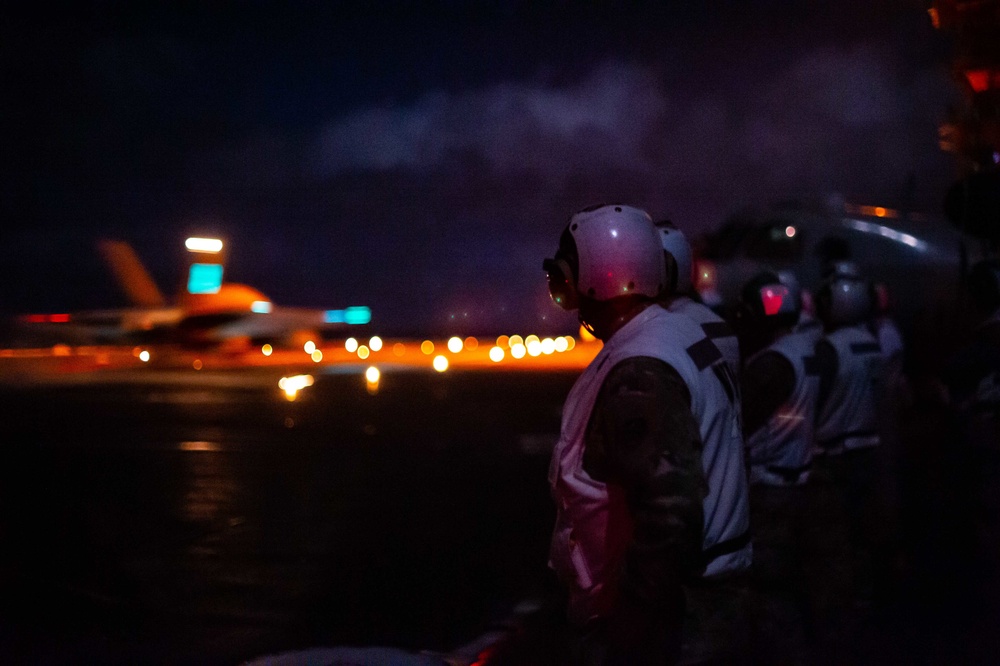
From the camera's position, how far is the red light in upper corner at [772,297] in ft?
21.6

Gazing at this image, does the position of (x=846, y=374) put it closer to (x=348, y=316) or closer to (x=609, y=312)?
(x=609, y=312)

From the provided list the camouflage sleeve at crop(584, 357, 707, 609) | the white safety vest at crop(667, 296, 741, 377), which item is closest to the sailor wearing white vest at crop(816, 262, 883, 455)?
the white safety vest at crop(667, 296, 741, 377)

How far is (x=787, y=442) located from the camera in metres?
6.23

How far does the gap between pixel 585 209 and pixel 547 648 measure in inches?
127

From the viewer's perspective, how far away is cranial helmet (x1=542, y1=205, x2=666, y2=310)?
10.4 ft

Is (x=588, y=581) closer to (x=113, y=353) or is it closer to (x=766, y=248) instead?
(x=766, y=248)

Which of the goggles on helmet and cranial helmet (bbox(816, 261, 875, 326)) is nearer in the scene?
the goggles on helmet

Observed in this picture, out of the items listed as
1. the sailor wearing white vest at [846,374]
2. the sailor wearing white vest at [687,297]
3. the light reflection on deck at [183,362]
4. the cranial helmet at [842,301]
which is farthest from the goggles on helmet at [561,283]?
the light reflection on deck at [183,362]

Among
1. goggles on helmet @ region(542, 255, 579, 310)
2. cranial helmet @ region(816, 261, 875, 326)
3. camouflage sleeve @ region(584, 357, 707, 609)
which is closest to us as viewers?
camouflage sleeve @ region(584, 357, 707, 609)

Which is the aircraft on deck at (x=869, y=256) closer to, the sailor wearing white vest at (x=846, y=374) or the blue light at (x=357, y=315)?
the sailor wearing white vest at (x=846, y=374)

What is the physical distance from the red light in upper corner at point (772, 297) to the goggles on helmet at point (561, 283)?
3.40m

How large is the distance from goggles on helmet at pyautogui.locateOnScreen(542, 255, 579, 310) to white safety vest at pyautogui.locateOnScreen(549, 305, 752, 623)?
0.23m

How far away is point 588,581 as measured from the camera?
3033 mm

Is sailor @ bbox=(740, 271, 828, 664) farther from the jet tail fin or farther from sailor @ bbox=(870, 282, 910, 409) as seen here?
the jet tail fin
